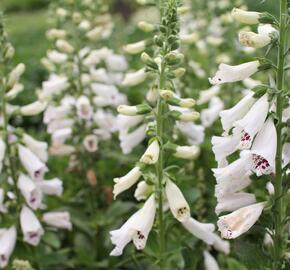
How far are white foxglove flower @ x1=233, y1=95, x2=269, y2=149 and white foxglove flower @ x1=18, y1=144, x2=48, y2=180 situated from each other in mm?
1454

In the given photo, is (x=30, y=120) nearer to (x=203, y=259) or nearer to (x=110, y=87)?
(x=110, y=87)

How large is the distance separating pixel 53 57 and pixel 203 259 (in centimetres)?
174

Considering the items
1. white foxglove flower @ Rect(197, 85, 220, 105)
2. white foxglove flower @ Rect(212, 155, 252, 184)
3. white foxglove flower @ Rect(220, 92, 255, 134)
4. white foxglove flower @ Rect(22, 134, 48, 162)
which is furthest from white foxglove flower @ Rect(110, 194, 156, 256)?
white foxglove flower @ Rect(197, 85, 220, 105)

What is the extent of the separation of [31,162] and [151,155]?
1.12m

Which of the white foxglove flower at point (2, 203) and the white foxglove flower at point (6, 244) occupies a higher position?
the white foxglove flower at point (2, 203)

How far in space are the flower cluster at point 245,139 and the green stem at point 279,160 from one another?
4 centimetres

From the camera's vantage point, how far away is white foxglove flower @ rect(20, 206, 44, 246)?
11.8 ft

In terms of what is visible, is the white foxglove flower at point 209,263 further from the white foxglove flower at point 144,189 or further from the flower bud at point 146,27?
the flower bud at point 146,27

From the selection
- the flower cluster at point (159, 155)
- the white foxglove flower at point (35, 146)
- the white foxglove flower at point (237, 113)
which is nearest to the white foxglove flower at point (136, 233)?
the flower cluster at point (159, 155)

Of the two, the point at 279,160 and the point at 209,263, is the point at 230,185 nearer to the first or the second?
the point at 279,160

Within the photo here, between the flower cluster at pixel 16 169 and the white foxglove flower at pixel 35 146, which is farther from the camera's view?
the white foxglove flower at pixel 35 146

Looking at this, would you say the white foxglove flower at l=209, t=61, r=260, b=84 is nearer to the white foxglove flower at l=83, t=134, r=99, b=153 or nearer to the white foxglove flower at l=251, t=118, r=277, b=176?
the white foxglove flower at l=251, t=118, r=277, b=176

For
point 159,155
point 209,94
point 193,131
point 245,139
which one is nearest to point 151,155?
point 159,155

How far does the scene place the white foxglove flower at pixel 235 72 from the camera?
253 centimetres
